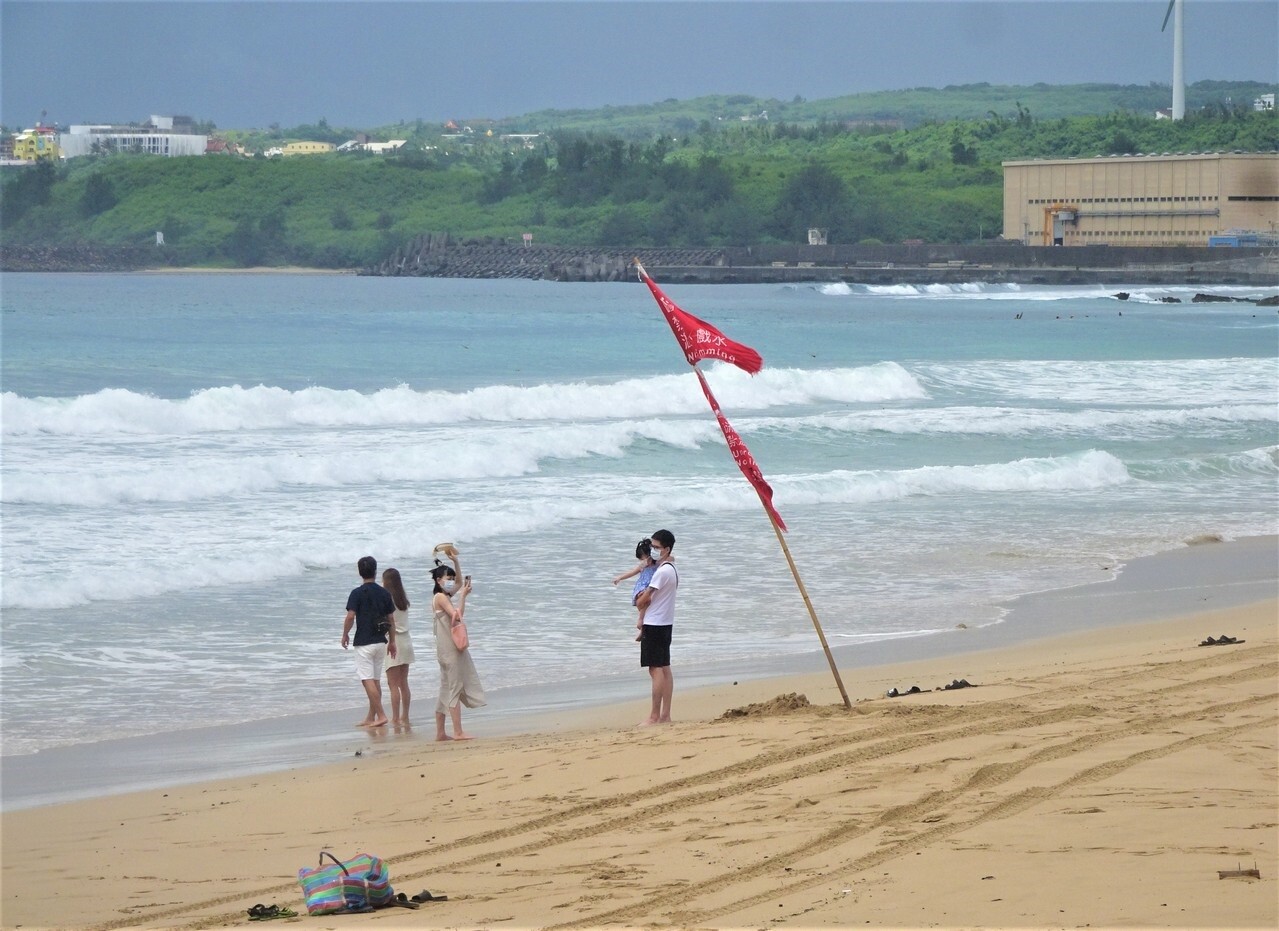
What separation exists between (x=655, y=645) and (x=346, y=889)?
12.4ft

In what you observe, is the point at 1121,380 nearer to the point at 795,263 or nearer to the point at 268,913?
the point at 268,913

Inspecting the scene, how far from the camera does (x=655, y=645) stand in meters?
9.38

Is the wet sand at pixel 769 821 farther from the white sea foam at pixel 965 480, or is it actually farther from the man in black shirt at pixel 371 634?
the white sea foam at pixel 965 480

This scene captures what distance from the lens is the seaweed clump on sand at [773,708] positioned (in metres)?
8.89

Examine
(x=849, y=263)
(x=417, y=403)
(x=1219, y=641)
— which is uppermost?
(x=849, y=263)

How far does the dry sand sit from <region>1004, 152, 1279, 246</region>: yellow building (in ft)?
321

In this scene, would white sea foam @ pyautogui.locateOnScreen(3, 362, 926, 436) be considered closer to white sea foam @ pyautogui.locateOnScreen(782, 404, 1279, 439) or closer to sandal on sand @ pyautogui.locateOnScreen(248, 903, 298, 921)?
white sea foam @ pyautogui.locateOnScreen(782, 404, 1279, 439)

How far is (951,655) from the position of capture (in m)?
11.4

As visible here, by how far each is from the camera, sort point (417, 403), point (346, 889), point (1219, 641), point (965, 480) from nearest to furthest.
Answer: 1. point (346, 889)
2. point (1219, 641)
3. point (965, 480)
4. point (417, 403)

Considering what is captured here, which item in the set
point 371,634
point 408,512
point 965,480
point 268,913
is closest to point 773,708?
point 371,634

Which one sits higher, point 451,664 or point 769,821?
point 451,664

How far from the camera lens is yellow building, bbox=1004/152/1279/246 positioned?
327 ft

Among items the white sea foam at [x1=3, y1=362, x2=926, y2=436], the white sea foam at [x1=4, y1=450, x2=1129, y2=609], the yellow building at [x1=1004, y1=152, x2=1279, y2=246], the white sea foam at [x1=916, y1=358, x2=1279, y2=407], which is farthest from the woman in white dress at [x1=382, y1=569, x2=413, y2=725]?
the yellow building at [x1=1004, y1=152, x2=1279, y2=246]

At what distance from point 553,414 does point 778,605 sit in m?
19.1
